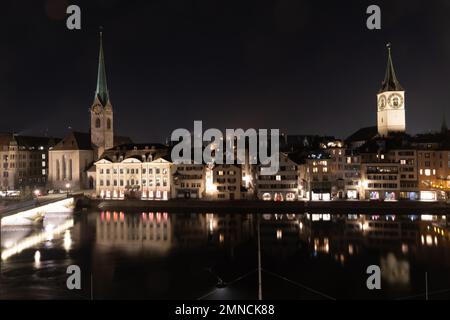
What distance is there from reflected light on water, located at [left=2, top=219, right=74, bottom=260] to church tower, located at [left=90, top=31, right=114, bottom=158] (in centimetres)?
2510

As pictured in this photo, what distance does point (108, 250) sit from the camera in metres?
30.9

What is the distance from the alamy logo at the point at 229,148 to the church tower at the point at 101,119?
10.2 m

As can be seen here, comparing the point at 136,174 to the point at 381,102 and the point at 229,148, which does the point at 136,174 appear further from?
the point at 381,102

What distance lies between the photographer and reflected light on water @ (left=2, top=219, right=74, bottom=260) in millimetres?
27594

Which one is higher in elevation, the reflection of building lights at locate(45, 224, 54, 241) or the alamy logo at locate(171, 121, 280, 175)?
the alamy logo at locate(171, 121, 280, 175)

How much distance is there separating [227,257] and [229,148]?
1175 inches

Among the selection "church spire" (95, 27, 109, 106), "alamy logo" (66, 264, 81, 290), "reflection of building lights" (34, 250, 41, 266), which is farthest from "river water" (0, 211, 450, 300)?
"church spire" (95, 27, 109, 106)

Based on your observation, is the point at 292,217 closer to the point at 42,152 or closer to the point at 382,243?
the point at 382,243

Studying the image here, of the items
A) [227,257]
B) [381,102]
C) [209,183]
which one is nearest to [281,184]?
[209,183]

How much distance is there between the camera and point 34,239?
108 feet

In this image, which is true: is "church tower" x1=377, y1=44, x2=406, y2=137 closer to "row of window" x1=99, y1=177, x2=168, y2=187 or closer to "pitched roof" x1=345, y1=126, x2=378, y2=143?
"pitched roof" x1=345, y1=126, x2=378, y2=143

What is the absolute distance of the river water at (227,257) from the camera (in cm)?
2191
